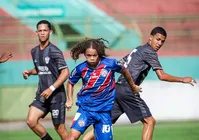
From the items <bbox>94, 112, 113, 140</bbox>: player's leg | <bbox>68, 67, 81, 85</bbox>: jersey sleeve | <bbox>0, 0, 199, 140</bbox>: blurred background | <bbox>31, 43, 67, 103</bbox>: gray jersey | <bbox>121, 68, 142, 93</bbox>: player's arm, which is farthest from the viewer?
<bbox>0, 0, 199, 140</bbox>: blurred background

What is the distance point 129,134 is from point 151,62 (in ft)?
11.8

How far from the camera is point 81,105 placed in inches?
304

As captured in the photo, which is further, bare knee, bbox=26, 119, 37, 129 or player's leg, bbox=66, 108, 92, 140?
bare knee, bbox=26, 119, 37, 129

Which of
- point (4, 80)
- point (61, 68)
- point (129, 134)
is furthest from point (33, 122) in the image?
point (4, 80)

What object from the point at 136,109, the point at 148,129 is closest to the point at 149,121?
the point at 148,129

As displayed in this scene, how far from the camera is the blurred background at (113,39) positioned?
13750 millimetres

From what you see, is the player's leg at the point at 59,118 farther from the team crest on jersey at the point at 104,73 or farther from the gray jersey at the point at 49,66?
the team crest on jersey at the point at 104,73

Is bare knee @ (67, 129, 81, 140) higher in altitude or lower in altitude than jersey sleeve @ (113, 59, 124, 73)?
lower

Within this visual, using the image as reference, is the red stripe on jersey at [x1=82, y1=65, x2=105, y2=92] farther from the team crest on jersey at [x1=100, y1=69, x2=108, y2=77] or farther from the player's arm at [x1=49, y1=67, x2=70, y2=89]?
the player's arm at [x1=49, y1=67, x2=70, y2=89]

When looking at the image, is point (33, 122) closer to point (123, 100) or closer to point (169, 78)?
point (123, 100)

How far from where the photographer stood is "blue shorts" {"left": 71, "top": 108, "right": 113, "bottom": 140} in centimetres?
759

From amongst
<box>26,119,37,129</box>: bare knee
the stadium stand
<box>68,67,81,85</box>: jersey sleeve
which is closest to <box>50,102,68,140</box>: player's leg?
<box>26,119,37,129</box>: bare knee

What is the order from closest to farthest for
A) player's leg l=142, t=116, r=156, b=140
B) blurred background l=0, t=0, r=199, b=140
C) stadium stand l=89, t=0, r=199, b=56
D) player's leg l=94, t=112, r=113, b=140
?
player's leg l=94, t=112, r=113, b=140 < player's leg l=142, t=116, r=156, b=140 < blurred background l=0, t=0, r=199, b=140 < stadium stand l=89, t=0, r=199, b=56

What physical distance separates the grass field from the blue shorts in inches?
141
